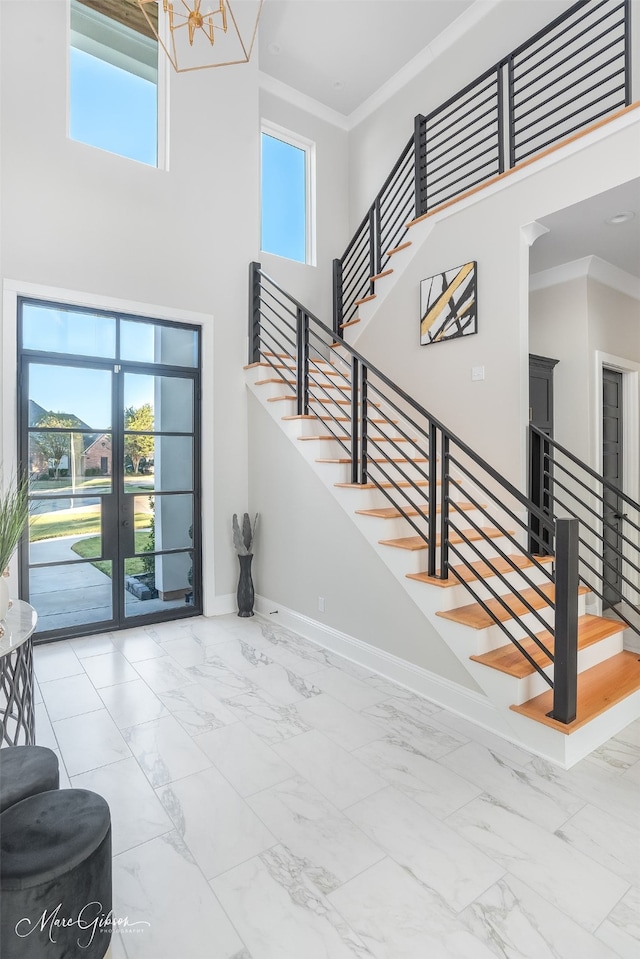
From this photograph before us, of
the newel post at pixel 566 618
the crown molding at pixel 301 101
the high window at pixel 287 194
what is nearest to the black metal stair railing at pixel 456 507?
the newel post at pixel 566 618

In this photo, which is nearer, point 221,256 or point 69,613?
point 69,613

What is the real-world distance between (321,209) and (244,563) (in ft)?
14.0

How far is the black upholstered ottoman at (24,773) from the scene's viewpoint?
1.47 metres

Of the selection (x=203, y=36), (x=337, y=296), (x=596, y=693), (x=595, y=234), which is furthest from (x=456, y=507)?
(x=203, y=36)

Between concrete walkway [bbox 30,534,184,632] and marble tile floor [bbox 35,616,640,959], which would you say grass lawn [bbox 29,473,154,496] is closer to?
concrete walkway [bbox 30,534,184,632]

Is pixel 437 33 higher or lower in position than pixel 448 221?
higher

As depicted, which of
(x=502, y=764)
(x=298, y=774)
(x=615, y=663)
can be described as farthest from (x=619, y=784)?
(x=298, y=774)

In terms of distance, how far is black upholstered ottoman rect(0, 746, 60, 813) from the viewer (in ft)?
4.82

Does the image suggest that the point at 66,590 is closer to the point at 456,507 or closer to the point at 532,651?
the point at 456,507

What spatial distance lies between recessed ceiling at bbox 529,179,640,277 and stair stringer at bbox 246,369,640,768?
2363 mm

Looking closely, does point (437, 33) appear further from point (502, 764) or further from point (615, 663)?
point (502, 764)

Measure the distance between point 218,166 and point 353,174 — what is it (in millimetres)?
2205

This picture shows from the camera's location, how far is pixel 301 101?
5762mm

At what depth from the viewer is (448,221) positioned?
414 cm
